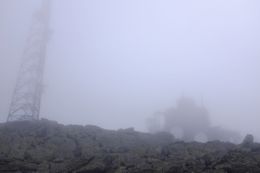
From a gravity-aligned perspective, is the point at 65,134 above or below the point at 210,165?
above

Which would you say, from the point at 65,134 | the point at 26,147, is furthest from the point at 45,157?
the point at 65,134

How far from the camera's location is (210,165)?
2703 centimetres

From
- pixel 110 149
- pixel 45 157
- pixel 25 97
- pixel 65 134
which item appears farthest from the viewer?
pixel 25 97

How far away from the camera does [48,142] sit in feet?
116

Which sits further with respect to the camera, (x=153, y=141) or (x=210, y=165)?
(x=153, y=141)

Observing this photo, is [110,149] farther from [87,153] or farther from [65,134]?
[65,134]

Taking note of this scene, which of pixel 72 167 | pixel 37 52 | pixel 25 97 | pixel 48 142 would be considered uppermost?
pixel 37 52

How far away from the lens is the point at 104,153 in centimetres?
3281

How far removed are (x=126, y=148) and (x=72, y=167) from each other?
7.87 metres

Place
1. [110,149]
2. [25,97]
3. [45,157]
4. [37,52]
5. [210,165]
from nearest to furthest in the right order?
[210,165] → [45,157] → [110,149] → [25,97] → [37,52]

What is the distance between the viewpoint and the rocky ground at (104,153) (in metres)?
27.2

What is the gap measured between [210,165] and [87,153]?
12347mm

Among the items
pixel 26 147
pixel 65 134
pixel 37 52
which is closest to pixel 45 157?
pixel 26 147

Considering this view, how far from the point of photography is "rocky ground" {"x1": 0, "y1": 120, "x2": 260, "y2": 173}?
89.4 ft
